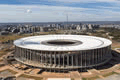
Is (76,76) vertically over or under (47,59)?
under

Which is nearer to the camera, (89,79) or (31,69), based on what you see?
(89,79)

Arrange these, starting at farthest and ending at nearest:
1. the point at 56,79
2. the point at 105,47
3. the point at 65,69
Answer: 1. the point at 105,47
2. the point at 65,69
3. the point at 56,79

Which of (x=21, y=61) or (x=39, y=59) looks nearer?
(x=39, y=59)

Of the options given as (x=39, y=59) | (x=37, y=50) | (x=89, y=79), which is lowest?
(x=89, y=79)

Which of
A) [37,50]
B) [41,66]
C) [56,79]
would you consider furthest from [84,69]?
[37,50]

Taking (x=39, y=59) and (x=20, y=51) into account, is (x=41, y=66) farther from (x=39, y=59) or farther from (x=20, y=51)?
(x=20, y=51)

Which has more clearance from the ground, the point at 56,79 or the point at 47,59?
the point at 47,59

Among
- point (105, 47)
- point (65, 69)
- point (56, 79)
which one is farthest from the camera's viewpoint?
point (105, 47)

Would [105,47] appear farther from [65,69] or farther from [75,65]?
[65,69]

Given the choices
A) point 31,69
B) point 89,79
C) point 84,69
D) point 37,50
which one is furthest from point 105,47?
point 31,69
